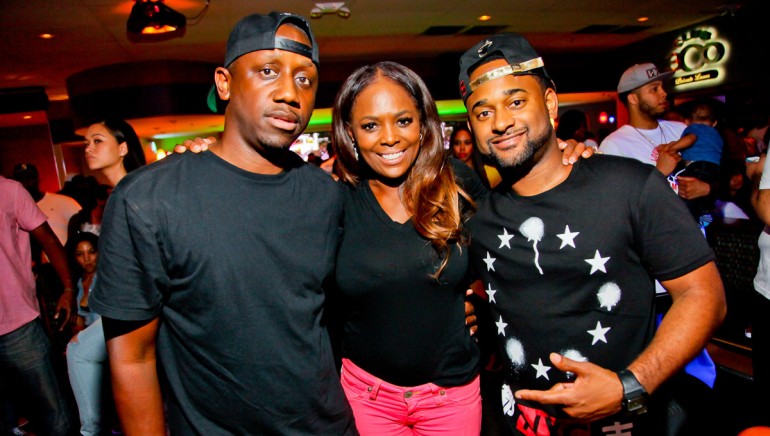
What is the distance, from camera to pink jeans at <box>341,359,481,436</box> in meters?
1.82

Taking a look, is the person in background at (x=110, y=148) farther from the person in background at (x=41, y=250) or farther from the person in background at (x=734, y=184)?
the person in background at (x=734, y=184)

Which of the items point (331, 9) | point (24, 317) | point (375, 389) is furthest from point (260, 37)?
point (331, 9)

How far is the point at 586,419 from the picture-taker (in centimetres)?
132

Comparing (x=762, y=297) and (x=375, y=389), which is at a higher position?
(x=375, y=389)

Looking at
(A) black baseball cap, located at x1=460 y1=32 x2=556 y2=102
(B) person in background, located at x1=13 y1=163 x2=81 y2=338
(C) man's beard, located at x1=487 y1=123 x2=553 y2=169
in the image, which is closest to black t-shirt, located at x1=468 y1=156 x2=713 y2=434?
(C) man's beard, located at x1=487 y1=123 x2=553 y2=169

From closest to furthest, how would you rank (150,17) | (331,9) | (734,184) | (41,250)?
(41,250)
(734,184)
(150,17)
(331,9)

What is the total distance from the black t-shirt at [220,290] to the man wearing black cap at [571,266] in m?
0.68

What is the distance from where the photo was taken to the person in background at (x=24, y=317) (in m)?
2.73

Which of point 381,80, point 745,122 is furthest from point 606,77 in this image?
point 381,80

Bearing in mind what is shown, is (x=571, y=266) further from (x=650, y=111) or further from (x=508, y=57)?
(x=650, y=111)

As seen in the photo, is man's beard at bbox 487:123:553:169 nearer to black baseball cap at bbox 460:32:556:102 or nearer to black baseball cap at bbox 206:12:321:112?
black baseball cap at bbox 460:32:556:102

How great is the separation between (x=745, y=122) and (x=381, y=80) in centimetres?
663

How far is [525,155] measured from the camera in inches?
63.2

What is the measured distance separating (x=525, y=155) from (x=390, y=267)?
0.63 m
